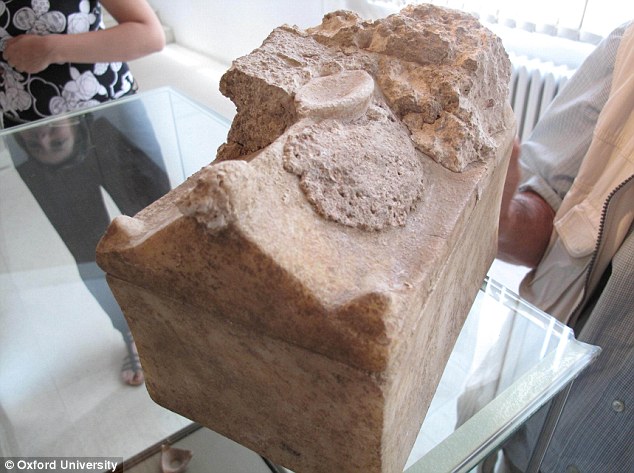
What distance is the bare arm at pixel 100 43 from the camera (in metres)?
1.43

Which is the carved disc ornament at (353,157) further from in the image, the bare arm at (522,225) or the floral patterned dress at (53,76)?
the floral patterned dress at (53,76)

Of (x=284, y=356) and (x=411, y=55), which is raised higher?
(x=411, y=55)

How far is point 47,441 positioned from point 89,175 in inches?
28.2

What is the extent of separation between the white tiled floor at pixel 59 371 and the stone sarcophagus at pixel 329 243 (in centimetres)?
65

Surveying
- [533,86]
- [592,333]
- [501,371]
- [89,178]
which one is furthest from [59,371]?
[533,86]

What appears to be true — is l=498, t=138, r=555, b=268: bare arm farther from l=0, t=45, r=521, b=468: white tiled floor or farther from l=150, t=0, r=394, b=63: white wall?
l=150, t=0, r=394, b=63: white wall

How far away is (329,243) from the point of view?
2.13 ft

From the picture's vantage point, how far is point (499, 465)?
1.29 metres

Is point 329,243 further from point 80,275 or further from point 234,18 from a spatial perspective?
point 234,18

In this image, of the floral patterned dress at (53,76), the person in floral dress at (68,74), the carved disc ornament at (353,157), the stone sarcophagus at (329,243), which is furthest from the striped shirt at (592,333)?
the floral patterned dress at (53,76)

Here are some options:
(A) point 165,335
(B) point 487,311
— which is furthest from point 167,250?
(B) point 487,311

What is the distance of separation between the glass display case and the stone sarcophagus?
1.39 feet

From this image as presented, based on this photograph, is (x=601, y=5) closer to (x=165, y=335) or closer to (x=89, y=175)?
(x=89, y=175)

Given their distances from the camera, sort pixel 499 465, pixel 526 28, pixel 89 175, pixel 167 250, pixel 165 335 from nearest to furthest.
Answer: pixel 167 250, pixel 165 335, pixel 499 465, pixel 89 175, pixel 526 28
